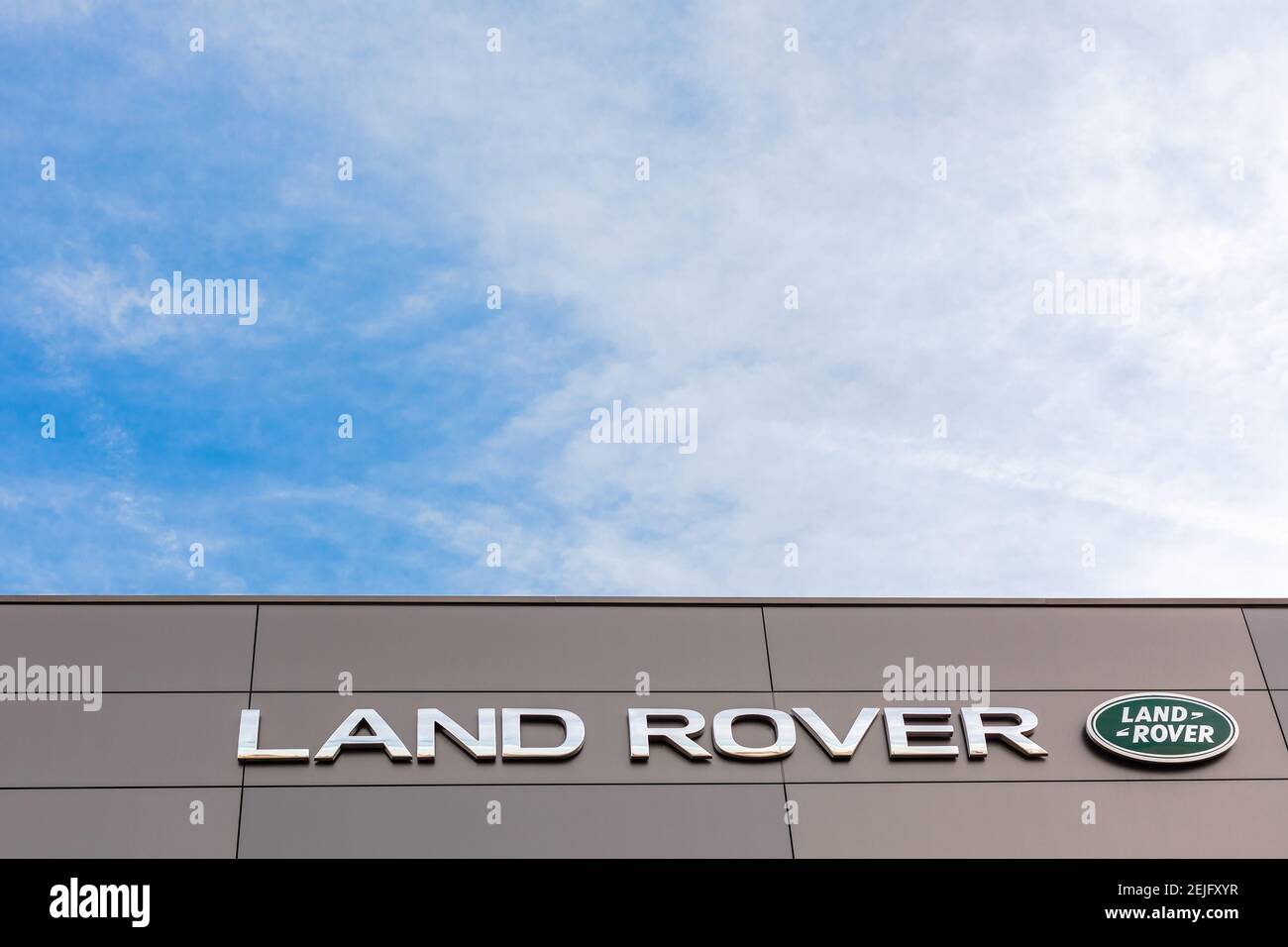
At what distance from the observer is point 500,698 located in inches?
512

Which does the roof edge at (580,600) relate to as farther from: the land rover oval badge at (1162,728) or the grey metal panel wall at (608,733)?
the land rover oval badge at (1162,728)

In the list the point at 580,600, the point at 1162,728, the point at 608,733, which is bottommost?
the point at 1162,728

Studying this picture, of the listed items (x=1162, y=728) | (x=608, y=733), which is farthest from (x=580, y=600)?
(x=1162, y=728)

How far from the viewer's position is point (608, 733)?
12.8 metres

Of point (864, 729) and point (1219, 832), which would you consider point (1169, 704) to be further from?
point (864, 729)

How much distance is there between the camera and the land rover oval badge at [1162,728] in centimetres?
1302

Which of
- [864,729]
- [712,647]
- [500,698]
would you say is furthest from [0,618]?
[864,729]

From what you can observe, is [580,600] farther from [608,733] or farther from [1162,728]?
[1162,728]

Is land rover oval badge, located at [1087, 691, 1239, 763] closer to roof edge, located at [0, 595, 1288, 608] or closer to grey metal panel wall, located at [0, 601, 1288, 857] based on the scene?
grey metal panel wall, located at [0, 601, 1288, 857]

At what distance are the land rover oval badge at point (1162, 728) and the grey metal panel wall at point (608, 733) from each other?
0.16m

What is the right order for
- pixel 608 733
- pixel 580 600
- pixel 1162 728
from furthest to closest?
pixel 580 600 < pixel 1162 728 < pixel 608 733

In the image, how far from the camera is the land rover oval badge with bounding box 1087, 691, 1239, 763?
13.0 m

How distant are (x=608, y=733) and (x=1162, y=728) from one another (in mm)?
5142
